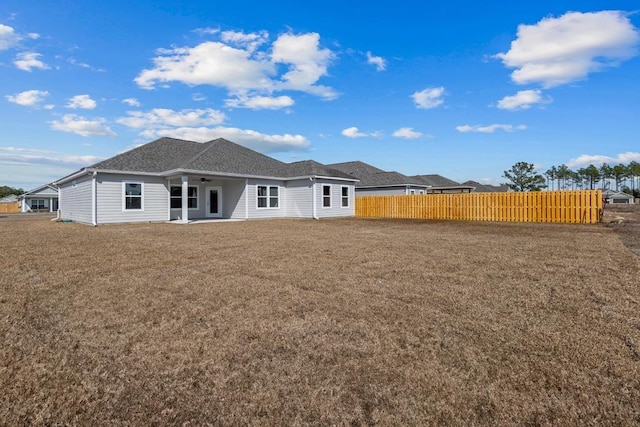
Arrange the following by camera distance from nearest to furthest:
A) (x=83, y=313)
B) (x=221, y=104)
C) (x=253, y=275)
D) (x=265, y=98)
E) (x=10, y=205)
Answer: (x=83, y=313) < (x=253, y=275) < (x=221, y=104) < (x=265, y=98) < (x=10, y=205)

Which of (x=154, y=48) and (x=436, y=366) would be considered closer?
(x=436, y=366)

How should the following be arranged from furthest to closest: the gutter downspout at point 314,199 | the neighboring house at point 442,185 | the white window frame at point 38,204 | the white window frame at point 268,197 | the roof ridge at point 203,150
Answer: the white window frame at point 38,204 < the neighboring house at point 442,185 < the gutter downspout at point 314,199 < the white window frame at point 268,197 < the roof ridge at point 203,150

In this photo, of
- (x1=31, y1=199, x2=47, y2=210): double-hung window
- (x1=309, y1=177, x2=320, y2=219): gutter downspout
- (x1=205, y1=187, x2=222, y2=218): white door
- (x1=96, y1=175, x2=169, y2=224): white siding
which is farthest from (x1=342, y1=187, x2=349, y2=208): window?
(x1=31, y1=199, x2=47, y2=210): double-hung window

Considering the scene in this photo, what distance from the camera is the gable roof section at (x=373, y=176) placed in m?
31.2

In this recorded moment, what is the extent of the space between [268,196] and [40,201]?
48.1m

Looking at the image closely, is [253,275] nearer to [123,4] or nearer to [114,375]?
[114,375]

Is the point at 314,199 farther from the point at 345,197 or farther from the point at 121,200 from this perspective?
the point at 121,200

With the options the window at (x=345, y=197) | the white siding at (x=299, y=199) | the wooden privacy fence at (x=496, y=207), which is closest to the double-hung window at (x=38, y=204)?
the white siding at (x=299, y=199)

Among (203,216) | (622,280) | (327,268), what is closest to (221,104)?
(203,216)

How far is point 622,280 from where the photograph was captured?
17.5 feet

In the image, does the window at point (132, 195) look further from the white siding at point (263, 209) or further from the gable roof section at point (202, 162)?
the white siding at point (263, 209)

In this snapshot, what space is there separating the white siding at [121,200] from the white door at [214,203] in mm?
2907

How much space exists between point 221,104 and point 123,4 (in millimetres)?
11315

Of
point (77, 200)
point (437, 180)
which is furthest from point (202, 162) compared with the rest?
point (437, 180)
